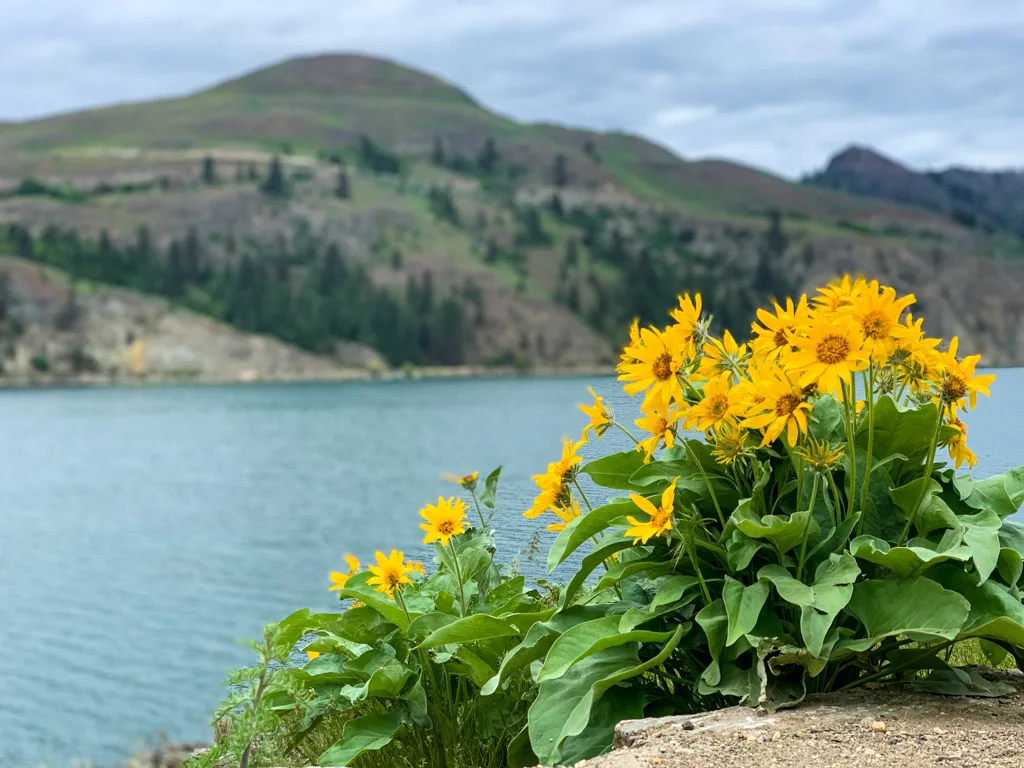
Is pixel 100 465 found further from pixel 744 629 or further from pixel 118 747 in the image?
pixel 744 629

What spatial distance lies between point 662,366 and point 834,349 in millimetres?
613

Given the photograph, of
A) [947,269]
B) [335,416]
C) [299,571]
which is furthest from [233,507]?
[947,269]

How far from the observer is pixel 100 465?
62.0m

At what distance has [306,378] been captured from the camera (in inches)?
5851

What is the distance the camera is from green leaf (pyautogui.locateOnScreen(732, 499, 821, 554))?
3.72 m

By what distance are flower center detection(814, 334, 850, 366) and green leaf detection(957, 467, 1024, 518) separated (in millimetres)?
1137

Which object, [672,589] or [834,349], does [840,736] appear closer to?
[672,589]

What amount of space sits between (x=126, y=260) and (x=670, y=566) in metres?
171

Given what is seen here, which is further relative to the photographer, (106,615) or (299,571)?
(299,571)

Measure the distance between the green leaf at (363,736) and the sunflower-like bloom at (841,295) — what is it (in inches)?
95.2

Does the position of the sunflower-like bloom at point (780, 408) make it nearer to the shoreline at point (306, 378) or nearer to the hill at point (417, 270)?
the shoreline at point (306, 378)

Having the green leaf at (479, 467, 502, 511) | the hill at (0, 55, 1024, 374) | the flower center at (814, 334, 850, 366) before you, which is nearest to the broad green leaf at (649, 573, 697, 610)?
the flower center at (814, 334, 850, 366)

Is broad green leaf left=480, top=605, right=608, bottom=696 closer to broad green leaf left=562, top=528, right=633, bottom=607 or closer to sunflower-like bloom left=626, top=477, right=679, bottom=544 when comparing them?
broad green leaf left=562, top=528, right=633, bottom=607

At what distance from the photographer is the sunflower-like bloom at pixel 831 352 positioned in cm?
351
